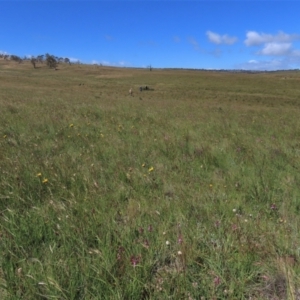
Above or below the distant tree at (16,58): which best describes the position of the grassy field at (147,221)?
below

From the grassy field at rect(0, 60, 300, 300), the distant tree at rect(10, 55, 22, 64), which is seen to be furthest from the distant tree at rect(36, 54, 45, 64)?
the grassy field at rect(0, 60, 300, 300)

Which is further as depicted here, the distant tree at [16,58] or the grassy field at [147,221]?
the distant tree at [16,58]

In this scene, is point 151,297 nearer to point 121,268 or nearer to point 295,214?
point 121,268

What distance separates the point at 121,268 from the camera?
253cm

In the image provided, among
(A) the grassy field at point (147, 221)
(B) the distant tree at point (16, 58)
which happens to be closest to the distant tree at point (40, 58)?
(B) the distant tree at point (16, 58)

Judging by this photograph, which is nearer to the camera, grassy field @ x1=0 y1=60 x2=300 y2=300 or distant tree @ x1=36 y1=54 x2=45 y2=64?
grassy field @ x1=0 y1=60 x2=300 y2=300

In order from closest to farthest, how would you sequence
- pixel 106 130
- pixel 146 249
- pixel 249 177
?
1. pixel 146 249
2. pixel 249 177
3. pixel 106 130

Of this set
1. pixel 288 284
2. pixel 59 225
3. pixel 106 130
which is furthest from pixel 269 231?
pixel 106 130

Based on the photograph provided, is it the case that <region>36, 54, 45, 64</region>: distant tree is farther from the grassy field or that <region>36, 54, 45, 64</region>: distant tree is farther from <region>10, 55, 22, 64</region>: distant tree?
the grassy field

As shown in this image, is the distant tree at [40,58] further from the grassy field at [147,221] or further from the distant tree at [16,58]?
the grassy field at [147,221]

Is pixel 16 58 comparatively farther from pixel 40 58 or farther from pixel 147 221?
pixel 147 221

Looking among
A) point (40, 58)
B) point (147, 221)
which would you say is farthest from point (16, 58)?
point (147, 221)

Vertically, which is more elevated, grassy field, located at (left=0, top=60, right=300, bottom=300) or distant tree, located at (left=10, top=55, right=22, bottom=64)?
distant tree, located at (left=10, top=55, right=22, bottom=64)

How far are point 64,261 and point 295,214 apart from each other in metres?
2.74
